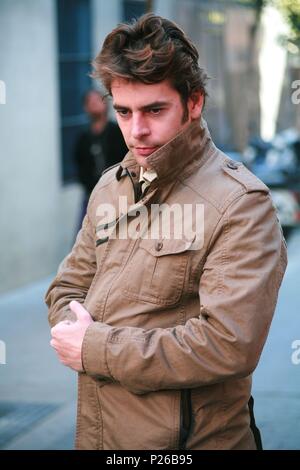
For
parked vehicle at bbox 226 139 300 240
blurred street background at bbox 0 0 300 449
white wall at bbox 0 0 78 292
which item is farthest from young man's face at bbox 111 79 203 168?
parked vehicle at bbox 226 139 300 240

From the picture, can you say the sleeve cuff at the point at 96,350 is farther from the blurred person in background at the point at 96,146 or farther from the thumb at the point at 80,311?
the blurred person in background at the point at 96,146

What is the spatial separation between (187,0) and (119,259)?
15.8 meters

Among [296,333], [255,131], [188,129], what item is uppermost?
[188,129]

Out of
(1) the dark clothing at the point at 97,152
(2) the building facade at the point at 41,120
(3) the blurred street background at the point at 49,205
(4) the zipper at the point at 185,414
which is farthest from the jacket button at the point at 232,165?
(2) the building facade at the point at 41,120

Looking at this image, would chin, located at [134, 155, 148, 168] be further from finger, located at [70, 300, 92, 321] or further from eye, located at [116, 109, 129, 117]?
finger, located at [70, 300, 92, 321]

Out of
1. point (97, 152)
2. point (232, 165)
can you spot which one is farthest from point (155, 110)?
point (97, 152)

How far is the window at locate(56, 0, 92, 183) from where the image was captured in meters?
11.4

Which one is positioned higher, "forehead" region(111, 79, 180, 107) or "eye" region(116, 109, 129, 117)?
"forehead" region(111, 79, 180, 107)

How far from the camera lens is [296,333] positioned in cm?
769

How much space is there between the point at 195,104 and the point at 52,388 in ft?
14.2

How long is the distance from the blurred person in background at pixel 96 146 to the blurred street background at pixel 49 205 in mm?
429

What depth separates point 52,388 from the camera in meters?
6.50

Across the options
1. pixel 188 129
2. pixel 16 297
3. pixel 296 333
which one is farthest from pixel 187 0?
pixel 188 129
